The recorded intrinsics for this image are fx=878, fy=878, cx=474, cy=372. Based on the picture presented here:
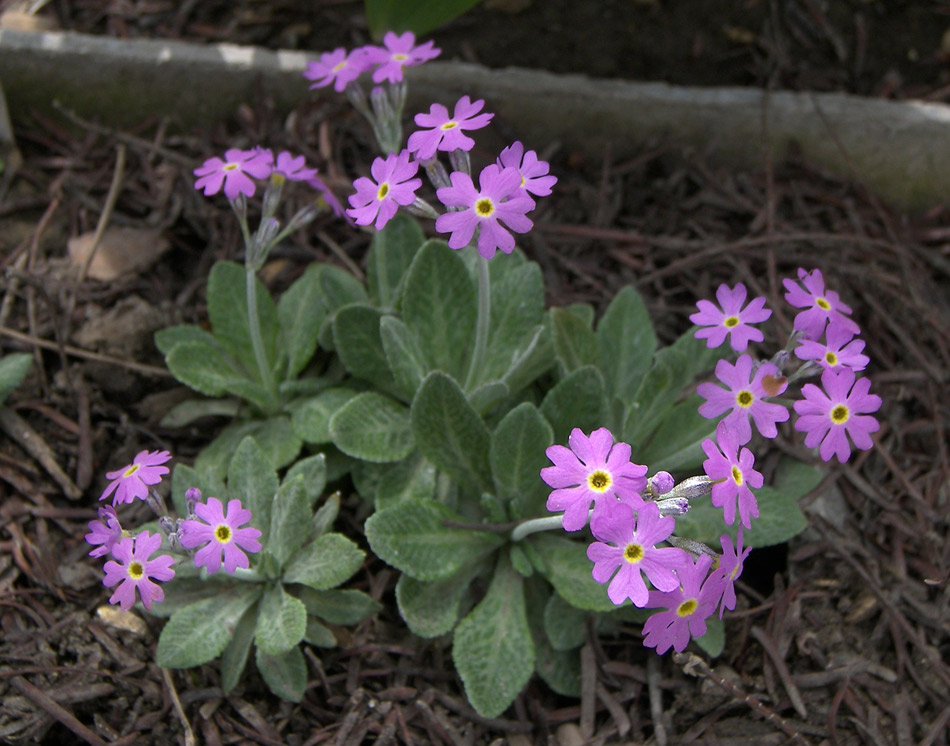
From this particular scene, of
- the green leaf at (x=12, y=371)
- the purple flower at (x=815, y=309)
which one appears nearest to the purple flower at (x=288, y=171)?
the green leaf at (x=12, y=371)

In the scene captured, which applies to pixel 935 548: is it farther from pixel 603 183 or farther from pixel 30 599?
pixel 30 599

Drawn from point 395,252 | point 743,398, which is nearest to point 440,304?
point 395,252

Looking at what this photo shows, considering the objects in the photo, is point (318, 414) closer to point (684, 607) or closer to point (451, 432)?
point (451, 432)

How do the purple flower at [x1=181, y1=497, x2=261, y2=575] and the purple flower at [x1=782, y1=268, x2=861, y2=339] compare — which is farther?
the purple flower at [x1=782, y1=268, x2=861, y2=339]

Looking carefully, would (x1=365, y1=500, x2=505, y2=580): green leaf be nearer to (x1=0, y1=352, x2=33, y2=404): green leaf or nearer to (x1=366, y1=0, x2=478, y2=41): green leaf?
(x1=0, y1=352, x2=33, y2=404): green leaf

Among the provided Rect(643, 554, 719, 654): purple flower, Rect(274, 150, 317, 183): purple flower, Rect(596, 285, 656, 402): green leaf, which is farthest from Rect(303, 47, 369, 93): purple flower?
Rect(643, 554, 719, 654): purple flower

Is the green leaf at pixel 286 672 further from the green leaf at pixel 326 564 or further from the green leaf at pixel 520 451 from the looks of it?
the green leaf at pixel 520 451
